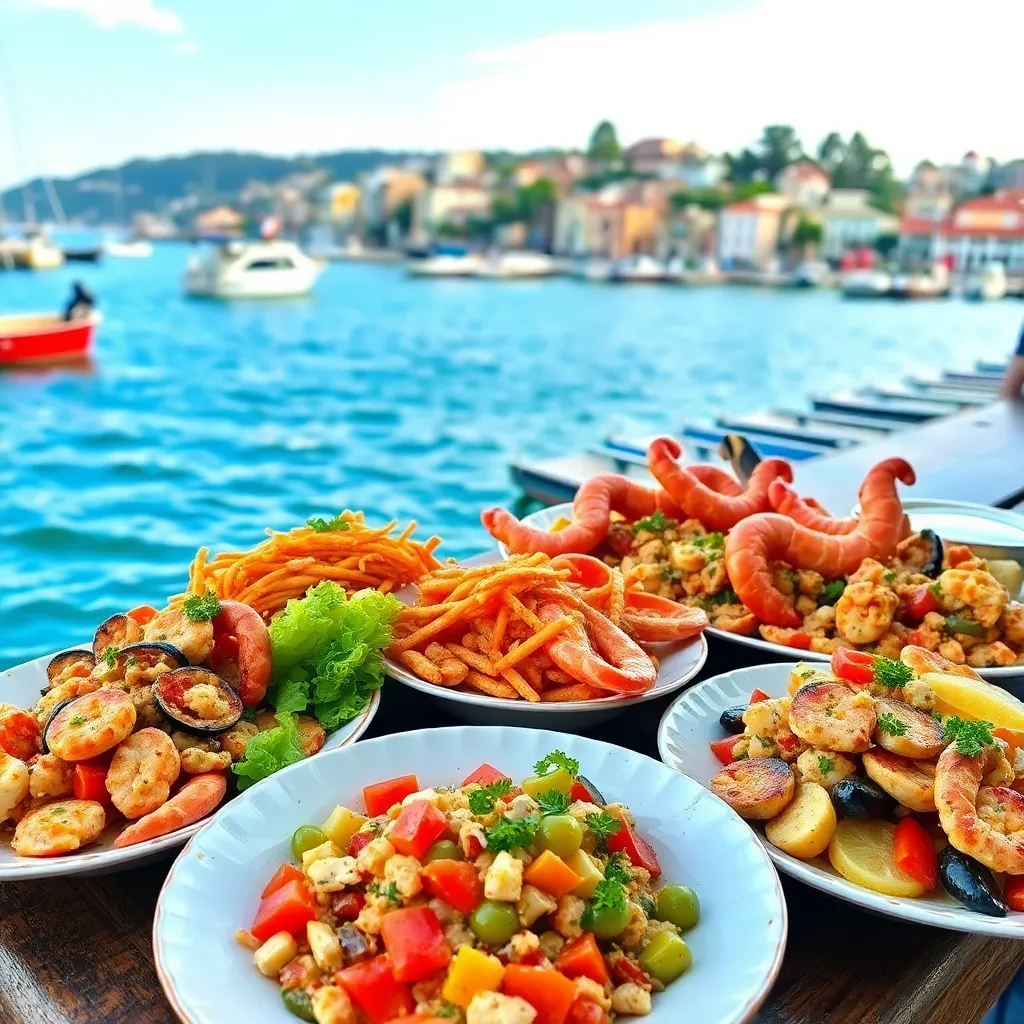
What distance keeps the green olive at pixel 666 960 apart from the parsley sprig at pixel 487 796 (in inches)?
12.7

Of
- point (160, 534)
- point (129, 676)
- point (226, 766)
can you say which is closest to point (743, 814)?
point (226, 766)

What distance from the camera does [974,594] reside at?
97.8 inches

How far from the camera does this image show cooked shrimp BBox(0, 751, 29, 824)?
1613 millimetres

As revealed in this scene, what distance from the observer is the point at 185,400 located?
68.9 feet

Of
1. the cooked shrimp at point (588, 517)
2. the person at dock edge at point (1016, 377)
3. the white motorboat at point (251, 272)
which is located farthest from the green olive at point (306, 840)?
the white motorboat at point (251, 272)

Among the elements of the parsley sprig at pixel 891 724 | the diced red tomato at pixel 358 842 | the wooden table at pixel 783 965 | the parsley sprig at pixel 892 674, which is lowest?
the wooden table at pixel 783 965

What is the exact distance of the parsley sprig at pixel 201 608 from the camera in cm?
198

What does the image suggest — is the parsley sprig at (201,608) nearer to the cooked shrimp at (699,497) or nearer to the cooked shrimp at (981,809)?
the cooked shrimp at (981,809)

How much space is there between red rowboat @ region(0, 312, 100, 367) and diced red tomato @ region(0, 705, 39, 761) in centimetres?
2010

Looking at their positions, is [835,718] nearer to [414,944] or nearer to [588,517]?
[414,944]

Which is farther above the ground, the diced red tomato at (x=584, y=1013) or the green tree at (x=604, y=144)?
the green tree at (x=604, y=144)

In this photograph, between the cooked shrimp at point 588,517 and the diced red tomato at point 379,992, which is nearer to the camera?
the diced red tomato at point 379,992

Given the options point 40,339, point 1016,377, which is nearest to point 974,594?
point 1016,377

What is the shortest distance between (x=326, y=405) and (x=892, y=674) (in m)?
20.1
